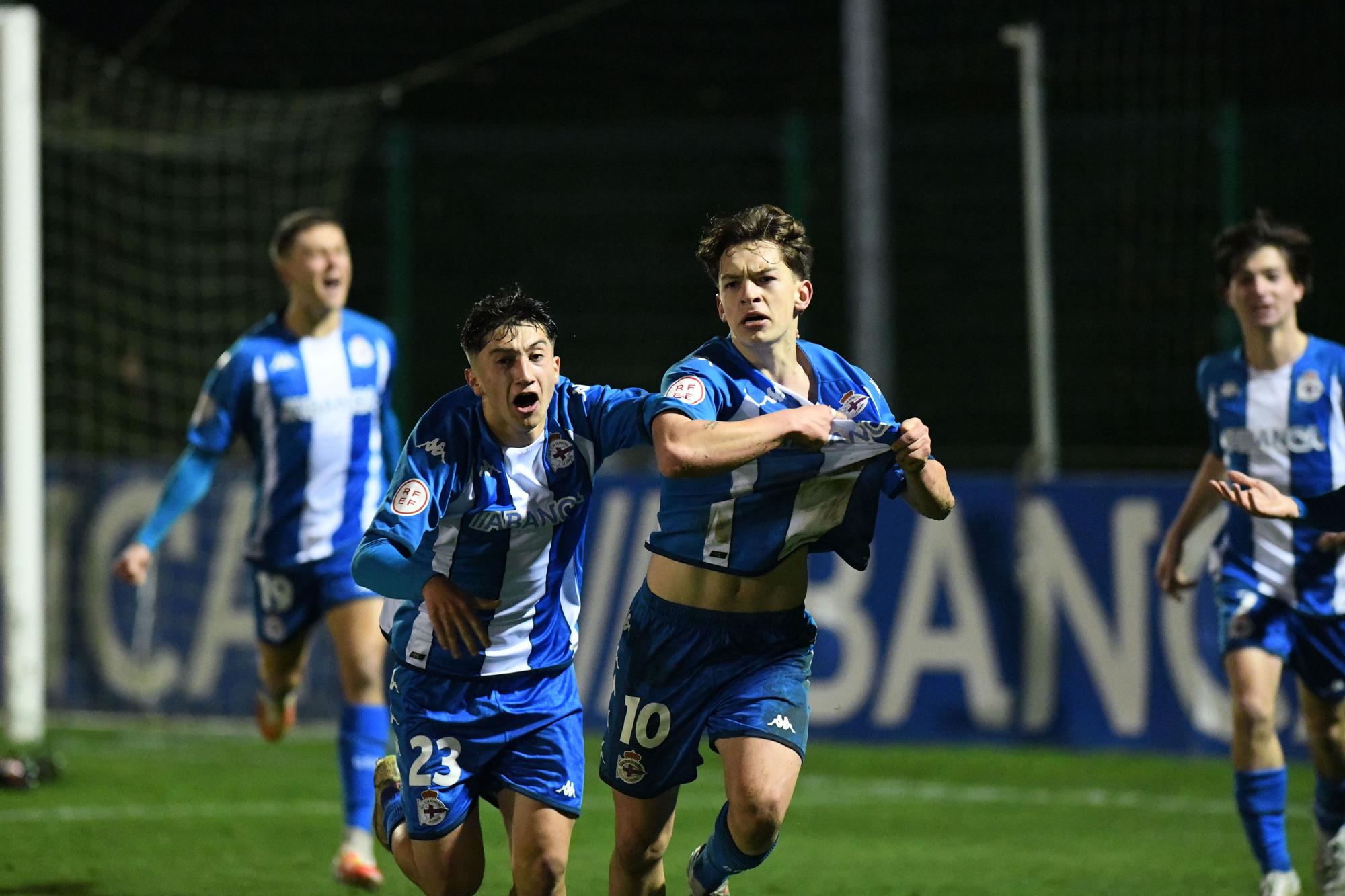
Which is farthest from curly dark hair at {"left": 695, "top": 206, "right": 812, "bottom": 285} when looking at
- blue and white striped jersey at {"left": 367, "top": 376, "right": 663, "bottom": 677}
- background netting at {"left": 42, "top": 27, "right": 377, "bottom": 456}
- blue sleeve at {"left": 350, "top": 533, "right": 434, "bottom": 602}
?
background netting at {"left": 42, "top": 27, "right": 377, "bottom": 456}

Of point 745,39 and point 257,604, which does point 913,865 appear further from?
point 745,39

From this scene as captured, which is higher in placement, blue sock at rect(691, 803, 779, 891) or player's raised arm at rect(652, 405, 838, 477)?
player's raised arm at rect(652, 405, 838, 477)

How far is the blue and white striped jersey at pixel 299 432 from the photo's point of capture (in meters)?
7.08

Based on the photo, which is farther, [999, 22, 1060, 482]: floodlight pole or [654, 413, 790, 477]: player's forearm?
[999, 22, 1060, 482]: floodlight pole

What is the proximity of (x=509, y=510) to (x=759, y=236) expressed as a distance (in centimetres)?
94

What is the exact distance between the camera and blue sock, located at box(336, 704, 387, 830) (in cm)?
671

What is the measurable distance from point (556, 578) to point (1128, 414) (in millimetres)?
9270

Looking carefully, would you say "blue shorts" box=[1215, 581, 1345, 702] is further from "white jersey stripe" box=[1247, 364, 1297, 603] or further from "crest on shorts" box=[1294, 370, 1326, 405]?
"crest on shorts" box=[1294, 370, 1326, 405]

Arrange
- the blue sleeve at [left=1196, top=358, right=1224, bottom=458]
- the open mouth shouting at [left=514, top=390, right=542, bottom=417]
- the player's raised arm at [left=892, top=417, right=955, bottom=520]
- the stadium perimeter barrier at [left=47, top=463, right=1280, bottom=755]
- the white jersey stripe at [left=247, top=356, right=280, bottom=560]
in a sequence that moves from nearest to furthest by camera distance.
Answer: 1. the player's raised arm at [left=892, top=417, right=955, bottom=520]
2. the open mouth shouting at [left=514, top=390, right=542, bottom=417]
3. the blue sleeve at [left=1196, top=358, right=1224, bottom=458]
4. the white jersey stripe at [left=247, top=356, right=280, bottom=560]
5. the stadium perimeter barrier at [left=47, top=463, right=1280, bottom=755]

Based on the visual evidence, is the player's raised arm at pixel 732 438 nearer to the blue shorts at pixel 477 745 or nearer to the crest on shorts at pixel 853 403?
the crest on shorts at pixel 853 403

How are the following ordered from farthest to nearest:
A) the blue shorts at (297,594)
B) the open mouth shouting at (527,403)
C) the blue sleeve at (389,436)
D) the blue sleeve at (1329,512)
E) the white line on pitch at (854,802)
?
1. the white line on pitch at (854,802)
2. the blue sleeve at (389,436)
3. the blue shorts at (297,594)
4. the blue sleeve at (1329,512)
5. the open mouth shouting at (527,403)

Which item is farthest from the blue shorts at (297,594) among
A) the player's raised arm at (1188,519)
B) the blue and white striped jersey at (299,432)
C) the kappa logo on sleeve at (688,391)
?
the player's raised arm at (1188,519)

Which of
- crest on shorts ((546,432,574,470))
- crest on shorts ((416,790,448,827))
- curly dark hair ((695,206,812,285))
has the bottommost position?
crest on shorts ((416,790,448,827))

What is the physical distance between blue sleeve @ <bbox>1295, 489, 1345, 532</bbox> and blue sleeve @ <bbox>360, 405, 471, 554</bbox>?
9.42 feet
